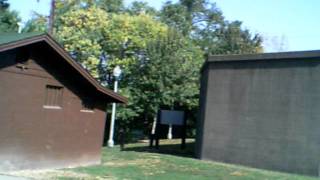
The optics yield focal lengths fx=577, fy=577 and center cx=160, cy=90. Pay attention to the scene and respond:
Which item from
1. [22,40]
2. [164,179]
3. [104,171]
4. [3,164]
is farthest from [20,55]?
[164,179]

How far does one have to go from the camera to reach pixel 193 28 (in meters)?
64.4

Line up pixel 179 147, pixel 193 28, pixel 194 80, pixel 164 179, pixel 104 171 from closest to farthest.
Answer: pixel 164 179 → pixel 104 171 → pixel 179 147 → pixel 194 80 → pixel 193 28

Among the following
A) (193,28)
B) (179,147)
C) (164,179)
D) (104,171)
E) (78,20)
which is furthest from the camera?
(193,28)

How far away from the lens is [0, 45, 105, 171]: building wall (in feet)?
58.9

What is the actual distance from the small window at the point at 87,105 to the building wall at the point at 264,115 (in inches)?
234

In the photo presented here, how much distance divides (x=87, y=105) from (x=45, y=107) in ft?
8.14

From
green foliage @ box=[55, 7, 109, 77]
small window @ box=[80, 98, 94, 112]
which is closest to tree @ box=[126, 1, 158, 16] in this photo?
green foliage @ box=[55, 7, 109, 77]

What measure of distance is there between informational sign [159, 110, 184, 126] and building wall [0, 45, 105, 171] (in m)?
9.24

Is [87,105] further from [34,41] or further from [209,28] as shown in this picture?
[209,28]

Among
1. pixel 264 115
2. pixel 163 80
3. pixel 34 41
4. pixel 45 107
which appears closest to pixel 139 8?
pixel 163 80

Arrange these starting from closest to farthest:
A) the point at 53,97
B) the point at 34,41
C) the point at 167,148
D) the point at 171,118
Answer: the point at 34,41 < the point at 53,97 < the point at 171,118 < the point at 167,148

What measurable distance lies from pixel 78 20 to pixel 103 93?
73.1 ft

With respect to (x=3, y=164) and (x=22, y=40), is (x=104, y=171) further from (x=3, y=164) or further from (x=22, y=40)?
(x=22, y=40)

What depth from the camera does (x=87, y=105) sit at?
21.7m
